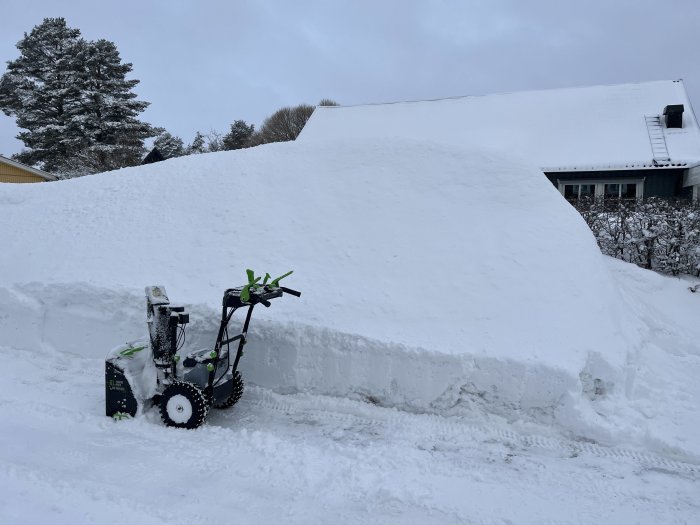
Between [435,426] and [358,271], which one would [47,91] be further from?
[435,426]

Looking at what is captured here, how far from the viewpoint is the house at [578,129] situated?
18281 mm

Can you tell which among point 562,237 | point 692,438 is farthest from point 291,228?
point 692,438

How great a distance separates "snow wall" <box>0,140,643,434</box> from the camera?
491cm

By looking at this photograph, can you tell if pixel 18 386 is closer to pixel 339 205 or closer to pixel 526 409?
pixel 339 205

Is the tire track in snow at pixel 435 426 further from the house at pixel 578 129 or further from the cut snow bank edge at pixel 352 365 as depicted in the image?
the house at pixel 578 129

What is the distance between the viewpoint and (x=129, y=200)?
792cm

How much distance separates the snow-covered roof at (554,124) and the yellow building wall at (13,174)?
11.9m

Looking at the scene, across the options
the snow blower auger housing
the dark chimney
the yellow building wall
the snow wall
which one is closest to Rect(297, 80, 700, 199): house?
the dark chimney

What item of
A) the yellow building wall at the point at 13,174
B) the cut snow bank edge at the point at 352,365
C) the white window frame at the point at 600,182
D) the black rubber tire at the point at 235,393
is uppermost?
the white window frame at the point at 600,182

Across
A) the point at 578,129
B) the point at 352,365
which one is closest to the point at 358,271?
the point at 352,365

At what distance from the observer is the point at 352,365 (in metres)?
5.07

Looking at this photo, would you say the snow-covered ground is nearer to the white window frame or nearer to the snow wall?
the snow wall

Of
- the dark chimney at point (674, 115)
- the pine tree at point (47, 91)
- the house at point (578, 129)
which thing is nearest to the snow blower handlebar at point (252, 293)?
the house at point (578, 129)

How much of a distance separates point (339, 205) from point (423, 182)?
1.29 meters
